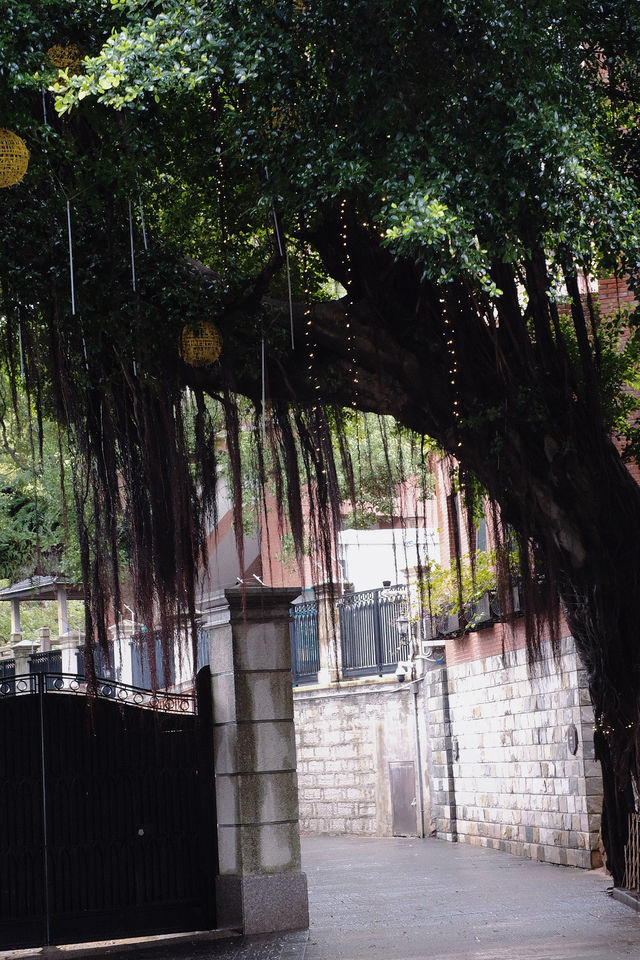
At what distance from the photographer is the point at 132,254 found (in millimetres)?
8898

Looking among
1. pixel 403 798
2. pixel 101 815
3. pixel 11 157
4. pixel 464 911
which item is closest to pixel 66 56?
pixel 11 157

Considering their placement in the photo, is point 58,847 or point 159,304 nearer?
point 159,304

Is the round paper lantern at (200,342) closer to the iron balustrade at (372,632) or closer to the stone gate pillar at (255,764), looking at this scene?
the stone gate pillar at (255,764)

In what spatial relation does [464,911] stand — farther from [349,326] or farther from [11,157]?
[11,157]

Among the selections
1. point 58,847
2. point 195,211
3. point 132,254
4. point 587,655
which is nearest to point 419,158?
point 132,254

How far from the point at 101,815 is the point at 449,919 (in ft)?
11.0

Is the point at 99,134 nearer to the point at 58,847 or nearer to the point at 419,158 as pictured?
the point at 419,158

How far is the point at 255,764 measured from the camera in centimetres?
1072

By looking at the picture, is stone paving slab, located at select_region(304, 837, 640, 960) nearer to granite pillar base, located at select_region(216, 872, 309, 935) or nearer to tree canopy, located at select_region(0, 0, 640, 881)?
granite pillar base, located at select_region(216, 872, 309, 935)

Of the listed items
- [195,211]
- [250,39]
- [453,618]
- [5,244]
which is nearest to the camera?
[250,39]

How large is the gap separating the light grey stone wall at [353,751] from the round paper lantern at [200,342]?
13974 mm

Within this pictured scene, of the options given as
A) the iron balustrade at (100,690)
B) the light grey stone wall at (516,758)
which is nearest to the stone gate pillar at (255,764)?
the iron balustrade at (100,690)

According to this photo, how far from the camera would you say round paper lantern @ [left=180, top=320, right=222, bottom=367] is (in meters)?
9.38

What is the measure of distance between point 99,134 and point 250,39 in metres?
1.58
